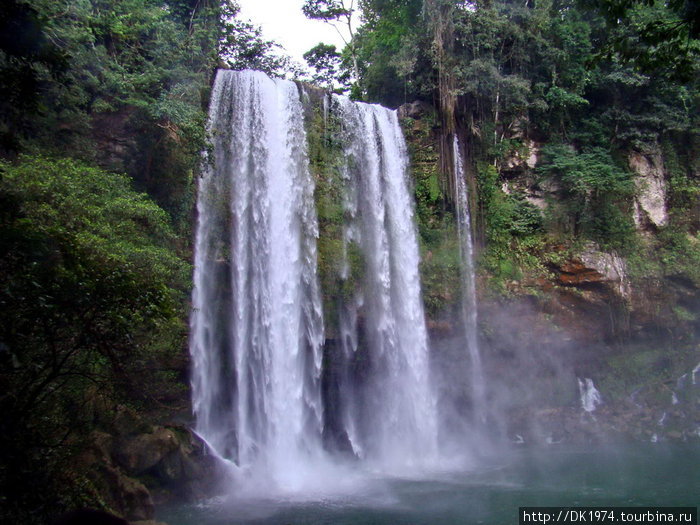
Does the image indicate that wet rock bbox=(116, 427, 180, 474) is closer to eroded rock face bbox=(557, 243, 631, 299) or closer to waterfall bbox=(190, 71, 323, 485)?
waterfall bbox=(190, 71, 323, 485)

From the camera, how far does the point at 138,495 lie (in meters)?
8.78

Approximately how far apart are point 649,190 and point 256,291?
14.0 meters

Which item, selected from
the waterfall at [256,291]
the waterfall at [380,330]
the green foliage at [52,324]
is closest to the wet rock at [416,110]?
the waterfall at [380,330]

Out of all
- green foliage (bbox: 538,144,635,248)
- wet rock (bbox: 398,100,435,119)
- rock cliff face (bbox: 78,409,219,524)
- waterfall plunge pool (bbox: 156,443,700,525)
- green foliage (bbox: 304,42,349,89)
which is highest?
green foliage (bbox: 304,42,349,89)

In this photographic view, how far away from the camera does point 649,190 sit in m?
17.9

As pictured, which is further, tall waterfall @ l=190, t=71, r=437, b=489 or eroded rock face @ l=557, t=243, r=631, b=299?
eroded rock face @ l=557, t=243, r=631, b=299

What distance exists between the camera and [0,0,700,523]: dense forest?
384 inches

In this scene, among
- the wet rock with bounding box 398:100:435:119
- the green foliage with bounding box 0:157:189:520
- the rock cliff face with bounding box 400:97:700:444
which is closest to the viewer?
the green foliage with bounding box 0:157:189:520

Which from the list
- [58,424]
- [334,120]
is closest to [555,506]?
[58,424]

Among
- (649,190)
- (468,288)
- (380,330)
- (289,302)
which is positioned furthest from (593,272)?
(289,302)

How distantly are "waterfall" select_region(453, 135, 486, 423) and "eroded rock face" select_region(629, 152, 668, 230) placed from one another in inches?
229

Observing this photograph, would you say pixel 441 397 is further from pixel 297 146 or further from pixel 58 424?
pixel 58 424

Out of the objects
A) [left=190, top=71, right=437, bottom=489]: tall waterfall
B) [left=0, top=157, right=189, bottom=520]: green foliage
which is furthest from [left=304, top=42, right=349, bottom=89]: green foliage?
[left=0, top=157, right=189, bottom=520]: green foliage

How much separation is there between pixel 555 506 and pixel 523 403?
24.0ft
